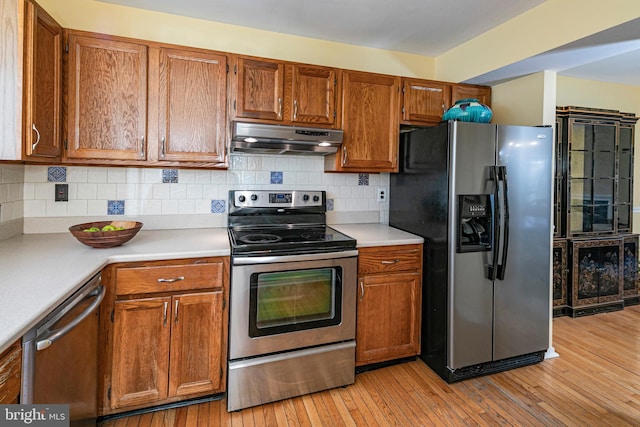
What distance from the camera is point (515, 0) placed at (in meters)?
2.14

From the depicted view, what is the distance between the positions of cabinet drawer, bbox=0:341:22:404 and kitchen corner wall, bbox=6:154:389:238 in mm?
1393

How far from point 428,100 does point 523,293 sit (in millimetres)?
1624

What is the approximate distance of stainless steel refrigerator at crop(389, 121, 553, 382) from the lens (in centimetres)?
222

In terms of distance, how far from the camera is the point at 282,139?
2.23 m

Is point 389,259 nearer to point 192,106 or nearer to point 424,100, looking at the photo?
point 424,100

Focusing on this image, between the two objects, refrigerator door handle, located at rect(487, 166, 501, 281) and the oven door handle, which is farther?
refrigerator door handle, located at rect(487, 166, 501, 281)

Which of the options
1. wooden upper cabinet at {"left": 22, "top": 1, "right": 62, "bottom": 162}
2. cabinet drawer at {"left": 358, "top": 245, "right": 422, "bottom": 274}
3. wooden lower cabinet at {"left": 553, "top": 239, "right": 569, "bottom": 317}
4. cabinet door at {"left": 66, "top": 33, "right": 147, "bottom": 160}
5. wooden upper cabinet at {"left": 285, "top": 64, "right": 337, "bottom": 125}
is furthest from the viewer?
wooden lower cabinet at {"left": 553, "top": 239, "right": 569, "bottom": 317}

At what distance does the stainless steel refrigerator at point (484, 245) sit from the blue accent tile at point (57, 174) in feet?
8.03

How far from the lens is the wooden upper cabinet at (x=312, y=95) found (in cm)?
239

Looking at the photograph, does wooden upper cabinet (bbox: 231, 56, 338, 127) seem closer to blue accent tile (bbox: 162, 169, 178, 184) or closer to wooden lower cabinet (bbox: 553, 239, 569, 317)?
blue accent tile (bbox: 162, 169, 178, 184)

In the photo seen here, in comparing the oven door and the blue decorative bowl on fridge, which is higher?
the blue decorative bowl on fridge

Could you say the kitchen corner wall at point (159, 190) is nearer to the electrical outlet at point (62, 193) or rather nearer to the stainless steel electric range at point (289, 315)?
the electrical outlet at point (62, 193)

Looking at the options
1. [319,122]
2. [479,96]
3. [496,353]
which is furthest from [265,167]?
[496,353]

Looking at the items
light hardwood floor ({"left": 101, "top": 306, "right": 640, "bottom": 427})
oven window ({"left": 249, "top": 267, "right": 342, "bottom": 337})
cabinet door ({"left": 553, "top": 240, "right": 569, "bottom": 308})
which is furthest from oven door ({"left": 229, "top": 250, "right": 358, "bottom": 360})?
cabinet door ({"left": 553, "top": 240, "right": 569, "bottom": 308})
